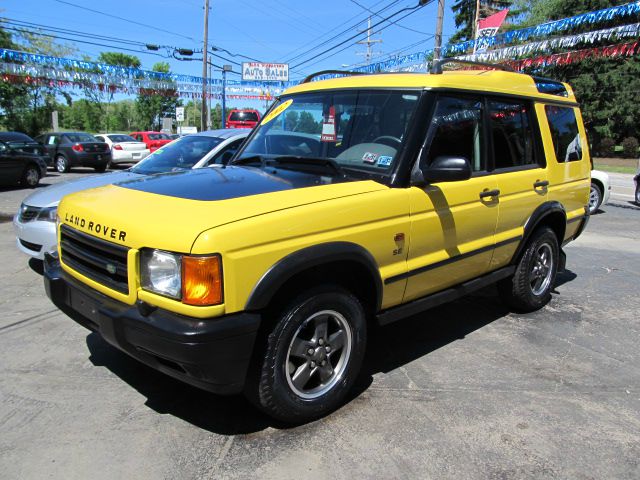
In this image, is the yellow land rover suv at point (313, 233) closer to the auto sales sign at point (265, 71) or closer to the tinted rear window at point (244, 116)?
the tinted rear window at point (244, 116)

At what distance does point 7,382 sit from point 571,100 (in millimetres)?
5546

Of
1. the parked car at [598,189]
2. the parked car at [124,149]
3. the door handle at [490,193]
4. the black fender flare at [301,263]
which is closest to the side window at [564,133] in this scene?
the door handle at [490,193]

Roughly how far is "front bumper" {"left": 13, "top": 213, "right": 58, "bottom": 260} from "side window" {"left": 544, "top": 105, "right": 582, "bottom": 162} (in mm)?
5105

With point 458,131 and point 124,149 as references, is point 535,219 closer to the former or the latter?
point 458,131

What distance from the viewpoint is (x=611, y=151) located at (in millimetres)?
37406

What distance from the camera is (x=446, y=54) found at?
79.4 feet

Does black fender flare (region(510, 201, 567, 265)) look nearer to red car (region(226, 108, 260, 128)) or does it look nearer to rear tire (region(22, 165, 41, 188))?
rear tire (region(22, 165, 41, 188))

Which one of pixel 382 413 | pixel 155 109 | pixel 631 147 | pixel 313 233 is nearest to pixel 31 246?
pixel 313 233

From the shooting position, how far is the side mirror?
318 cm

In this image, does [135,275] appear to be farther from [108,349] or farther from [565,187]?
[565,187]

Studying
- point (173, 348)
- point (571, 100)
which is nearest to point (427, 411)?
point (173, 348)

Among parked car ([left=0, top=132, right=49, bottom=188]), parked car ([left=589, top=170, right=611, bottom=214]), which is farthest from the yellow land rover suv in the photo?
parked car ([left=0, top=132, right=49, bottom=188])

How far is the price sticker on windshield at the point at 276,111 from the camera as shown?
4.28 meters

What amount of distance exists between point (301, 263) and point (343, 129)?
1.40 metres
